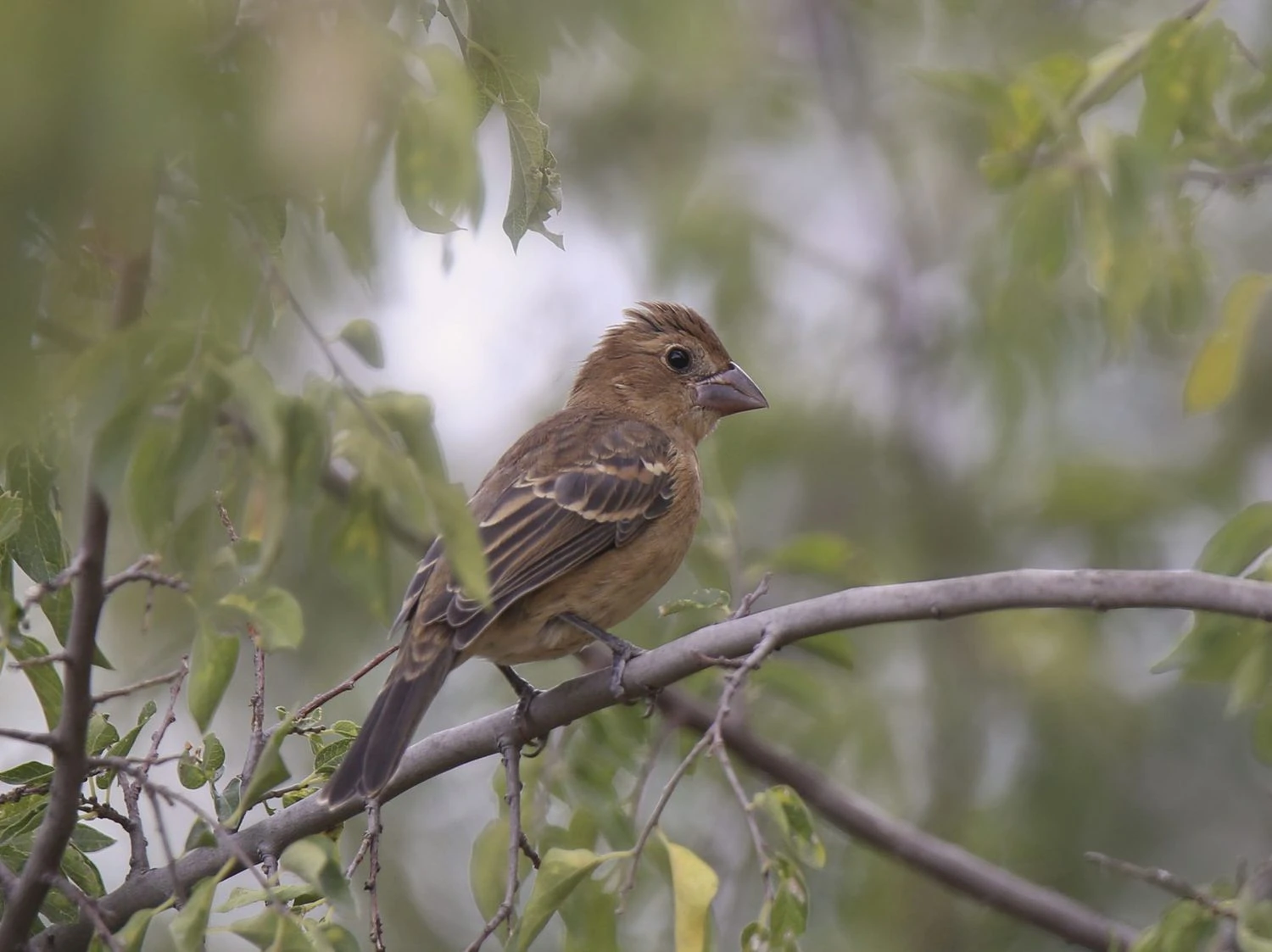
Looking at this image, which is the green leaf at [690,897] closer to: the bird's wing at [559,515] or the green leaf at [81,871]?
the bird's wing at [559,515]

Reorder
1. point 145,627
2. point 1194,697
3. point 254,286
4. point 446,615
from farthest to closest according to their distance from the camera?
point 1194,697
point 446,615
point 145,627
point 254,286

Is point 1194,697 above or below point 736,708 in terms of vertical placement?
above

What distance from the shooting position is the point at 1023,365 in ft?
21.6

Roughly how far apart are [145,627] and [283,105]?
1.25 meters

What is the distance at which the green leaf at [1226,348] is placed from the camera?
4.23 m

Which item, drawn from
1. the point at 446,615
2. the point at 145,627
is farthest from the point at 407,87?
the point at 446,615

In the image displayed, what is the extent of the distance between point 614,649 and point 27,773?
1.64 meters

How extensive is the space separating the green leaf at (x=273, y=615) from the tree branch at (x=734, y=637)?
1.27ft

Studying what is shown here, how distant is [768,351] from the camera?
9453 mm

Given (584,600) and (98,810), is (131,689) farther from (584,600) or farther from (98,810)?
(584,600)

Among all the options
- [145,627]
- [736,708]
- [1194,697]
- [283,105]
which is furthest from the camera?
[1194,697]

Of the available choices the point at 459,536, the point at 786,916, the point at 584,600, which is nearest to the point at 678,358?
the point at 584,600

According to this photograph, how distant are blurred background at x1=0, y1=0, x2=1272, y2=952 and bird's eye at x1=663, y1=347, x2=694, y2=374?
93cm

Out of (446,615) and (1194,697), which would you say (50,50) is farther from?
(1194,697)
